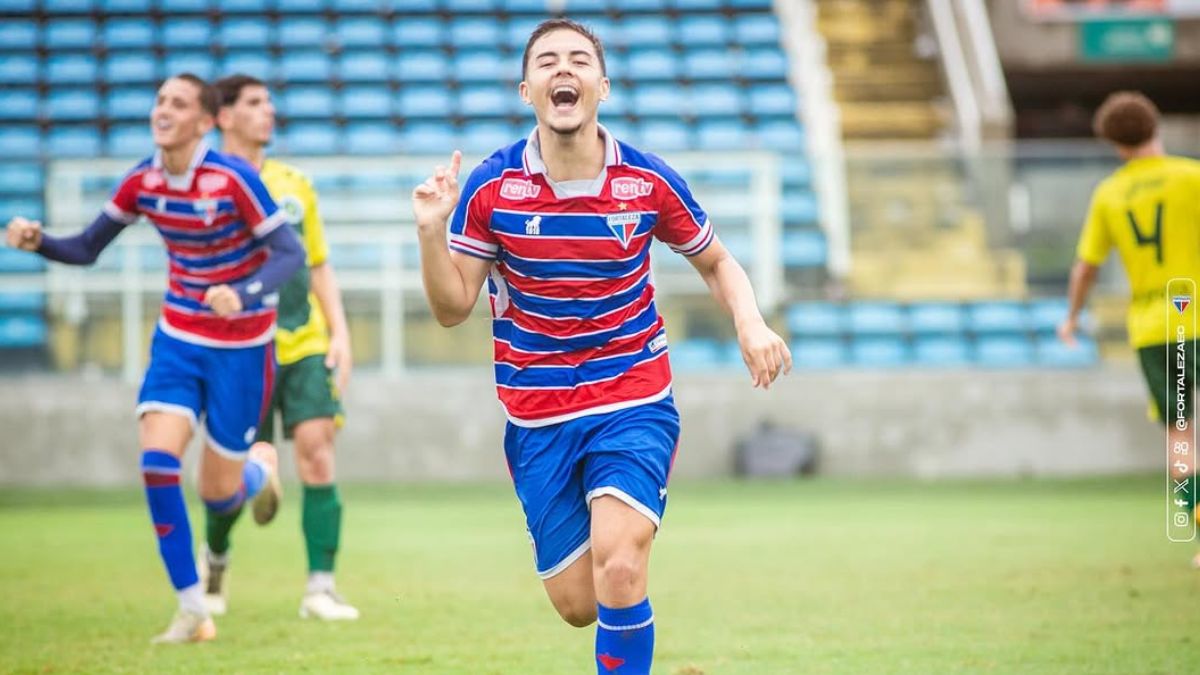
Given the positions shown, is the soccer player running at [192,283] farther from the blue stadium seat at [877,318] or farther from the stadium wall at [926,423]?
the blue stadium seat at [877,318]

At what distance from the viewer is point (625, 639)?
16.3 feet

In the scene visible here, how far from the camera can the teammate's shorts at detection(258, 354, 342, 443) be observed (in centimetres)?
841

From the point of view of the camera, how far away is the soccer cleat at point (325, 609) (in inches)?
309

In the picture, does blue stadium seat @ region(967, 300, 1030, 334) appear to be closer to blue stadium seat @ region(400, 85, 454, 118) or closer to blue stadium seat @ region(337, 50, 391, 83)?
blue stadium seat @ region(400, 85, 454, 118)

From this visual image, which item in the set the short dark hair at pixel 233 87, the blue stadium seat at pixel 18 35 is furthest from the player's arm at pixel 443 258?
the blue stadium seat at pixel 18 35

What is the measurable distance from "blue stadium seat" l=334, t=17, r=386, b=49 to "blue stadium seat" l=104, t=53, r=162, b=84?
2.51m

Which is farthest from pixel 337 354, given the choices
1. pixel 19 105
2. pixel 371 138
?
pixel 19 105

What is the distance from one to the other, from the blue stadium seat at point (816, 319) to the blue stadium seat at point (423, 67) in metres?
7.83

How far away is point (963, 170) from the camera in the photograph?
54.7ft

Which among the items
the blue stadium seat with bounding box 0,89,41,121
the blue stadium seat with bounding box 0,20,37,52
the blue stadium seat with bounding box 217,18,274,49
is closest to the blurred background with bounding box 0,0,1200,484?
the blue stadium seat with bounding box 0,89,41,121

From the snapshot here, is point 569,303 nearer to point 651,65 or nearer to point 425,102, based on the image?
point 425,102

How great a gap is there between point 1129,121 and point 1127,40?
55.9 ft

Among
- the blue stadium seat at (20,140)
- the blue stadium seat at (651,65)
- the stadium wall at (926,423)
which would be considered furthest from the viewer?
the blue stadium seat at (651,65)

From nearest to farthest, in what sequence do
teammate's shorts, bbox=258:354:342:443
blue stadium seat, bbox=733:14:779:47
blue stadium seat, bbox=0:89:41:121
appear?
teammate's shorts, bbox=258:354:342:443, blue stadium seat, bbox=0:89:41:121, blue stadium seat, bbox=733:14:779:47
